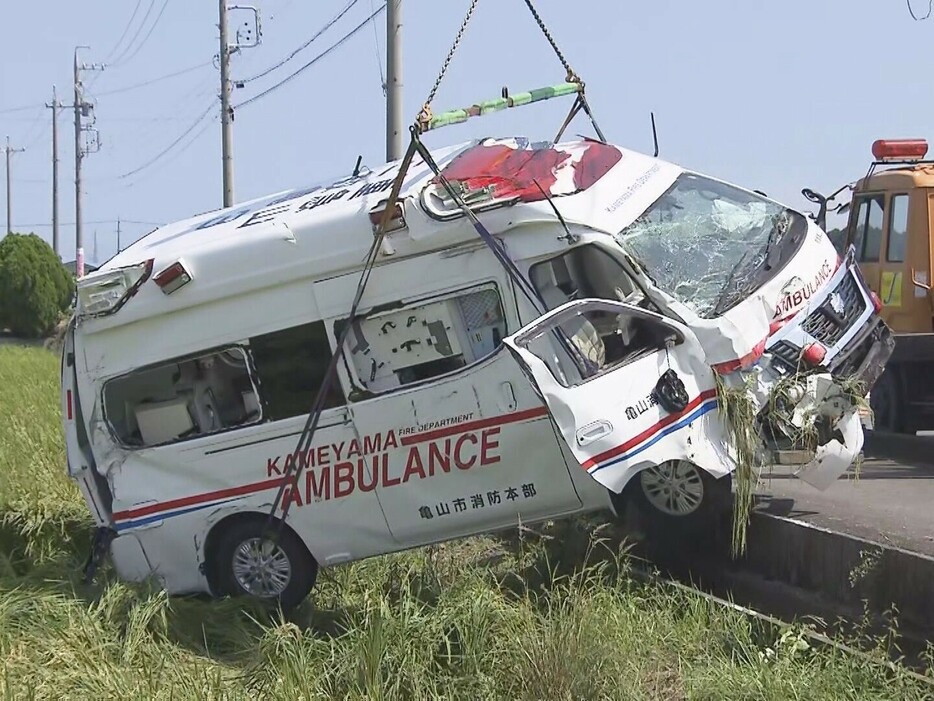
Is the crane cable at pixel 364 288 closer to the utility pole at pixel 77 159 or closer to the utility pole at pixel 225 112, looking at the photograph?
the utility pole at pixel 225 112

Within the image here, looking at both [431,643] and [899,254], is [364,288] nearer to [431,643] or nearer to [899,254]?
[431,643]

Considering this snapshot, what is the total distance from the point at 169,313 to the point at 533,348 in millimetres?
2604

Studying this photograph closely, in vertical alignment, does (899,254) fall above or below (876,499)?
above

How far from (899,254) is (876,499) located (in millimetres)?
3928

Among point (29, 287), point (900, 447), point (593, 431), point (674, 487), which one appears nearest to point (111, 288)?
point (593, 431)

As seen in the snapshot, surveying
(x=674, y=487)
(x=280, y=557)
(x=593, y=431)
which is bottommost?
(x=280, y=557)

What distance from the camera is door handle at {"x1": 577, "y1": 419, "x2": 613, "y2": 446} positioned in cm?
706

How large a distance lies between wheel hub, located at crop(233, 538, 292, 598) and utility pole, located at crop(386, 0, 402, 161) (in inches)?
216

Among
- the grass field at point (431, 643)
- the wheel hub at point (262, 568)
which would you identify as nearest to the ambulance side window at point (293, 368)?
the wheel hub at point (262, 568)

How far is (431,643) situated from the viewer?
6.52 metres

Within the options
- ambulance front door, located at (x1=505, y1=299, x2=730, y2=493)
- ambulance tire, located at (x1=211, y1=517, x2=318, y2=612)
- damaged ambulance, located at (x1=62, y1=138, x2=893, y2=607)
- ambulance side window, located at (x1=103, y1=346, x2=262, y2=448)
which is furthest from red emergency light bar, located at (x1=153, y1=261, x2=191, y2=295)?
ambulance front door, located at (x1=505, y1=299, x2=730, y2=493)

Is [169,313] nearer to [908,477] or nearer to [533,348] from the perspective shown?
[533,348]

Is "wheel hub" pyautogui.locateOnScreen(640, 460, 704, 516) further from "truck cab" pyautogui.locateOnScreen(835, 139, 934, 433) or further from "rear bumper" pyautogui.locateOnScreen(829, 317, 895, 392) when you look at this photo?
"truck cab" pyautogui.locateOnScreen(835, 139, 934, 433)

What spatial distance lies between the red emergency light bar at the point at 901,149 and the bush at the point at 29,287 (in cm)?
3567
